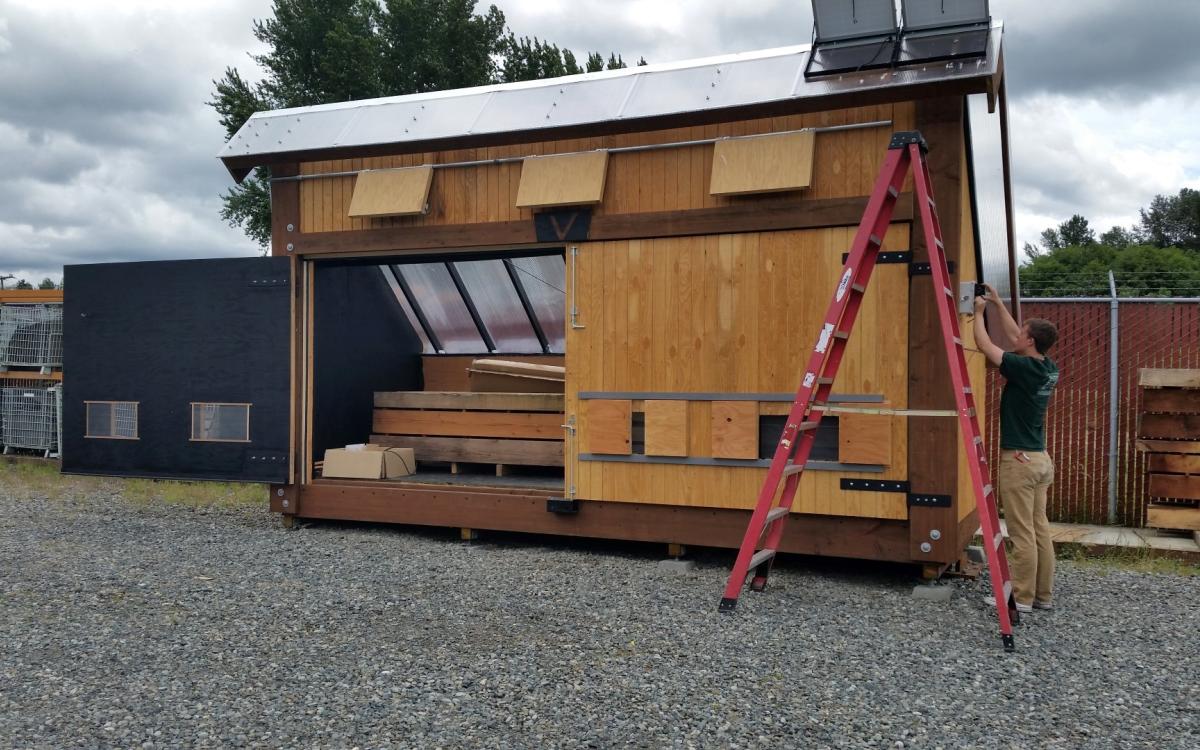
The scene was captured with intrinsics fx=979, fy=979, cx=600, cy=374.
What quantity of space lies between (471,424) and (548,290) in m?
1.71

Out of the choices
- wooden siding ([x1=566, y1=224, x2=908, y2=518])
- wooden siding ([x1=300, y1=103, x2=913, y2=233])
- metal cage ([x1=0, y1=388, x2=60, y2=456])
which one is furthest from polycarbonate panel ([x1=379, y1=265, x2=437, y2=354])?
metal cage ([x1=0, y1=388, x2=60, y2=456])

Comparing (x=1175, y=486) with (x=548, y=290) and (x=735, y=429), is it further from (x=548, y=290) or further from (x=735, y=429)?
(x=548, y=290)

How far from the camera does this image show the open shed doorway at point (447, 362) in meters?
9.14

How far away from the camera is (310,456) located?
8.95 m

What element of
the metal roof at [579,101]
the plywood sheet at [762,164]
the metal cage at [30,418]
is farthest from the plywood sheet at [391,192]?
the metal cage at [30,418]

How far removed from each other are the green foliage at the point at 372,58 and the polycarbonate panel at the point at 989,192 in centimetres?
1962

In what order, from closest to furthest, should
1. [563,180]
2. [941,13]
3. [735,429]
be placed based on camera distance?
[941,13], [735,429], [563,180]

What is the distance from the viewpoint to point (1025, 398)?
19.7 feet

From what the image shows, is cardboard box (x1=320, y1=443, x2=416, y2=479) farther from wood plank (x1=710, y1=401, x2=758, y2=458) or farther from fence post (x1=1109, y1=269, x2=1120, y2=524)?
fence post (x1=1109, y1=269, x2=1120, y2=524)

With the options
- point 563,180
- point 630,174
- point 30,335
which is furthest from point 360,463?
point 30,335

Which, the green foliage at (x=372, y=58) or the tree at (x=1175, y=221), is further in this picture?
the tree at (x=1175, y=221)

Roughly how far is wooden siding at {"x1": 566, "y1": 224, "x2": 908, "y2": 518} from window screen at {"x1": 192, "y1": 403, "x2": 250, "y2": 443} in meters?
3.11

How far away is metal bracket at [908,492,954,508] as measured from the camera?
668 centimetres

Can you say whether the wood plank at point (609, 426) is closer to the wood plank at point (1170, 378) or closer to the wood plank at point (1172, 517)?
the wood plank at point (1170, 378)
